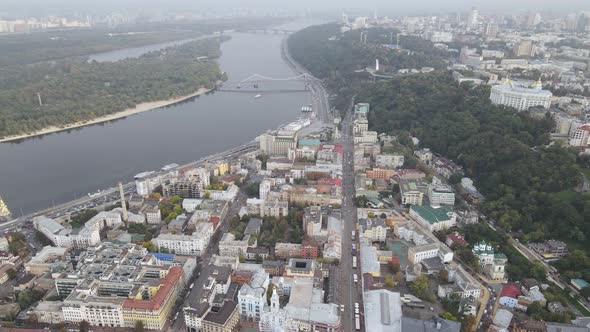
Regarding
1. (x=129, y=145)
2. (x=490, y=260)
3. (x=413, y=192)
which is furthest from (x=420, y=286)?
(x=129, y=145)

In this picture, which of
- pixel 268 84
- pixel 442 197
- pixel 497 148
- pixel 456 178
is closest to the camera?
pixel 442 197

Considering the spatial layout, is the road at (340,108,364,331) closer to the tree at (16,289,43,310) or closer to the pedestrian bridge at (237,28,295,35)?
the tree at (16,289,43,310)

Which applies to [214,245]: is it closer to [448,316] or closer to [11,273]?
[11,273]

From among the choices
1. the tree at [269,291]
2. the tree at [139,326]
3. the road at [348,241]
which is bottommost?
the road at [348,241]

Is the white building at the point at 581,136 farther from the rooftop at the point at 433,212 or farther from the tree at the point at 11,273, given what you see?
the tree at the point at 11,273

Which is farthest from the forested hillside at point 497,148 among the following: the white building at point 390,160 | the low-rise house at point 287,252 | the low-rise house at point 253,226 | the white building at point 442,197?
the low-rise house at point 253,226

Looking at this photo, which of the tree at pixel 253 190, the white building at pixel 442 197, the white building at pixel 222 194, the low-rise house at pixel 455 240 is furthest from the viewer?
the tree at pixel 253 190

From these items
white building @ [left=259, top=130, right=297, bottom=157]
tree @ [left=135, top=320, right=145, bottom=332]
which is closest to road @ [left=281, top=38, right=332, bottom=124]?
white building @ [left=259, top=130, right=297, bottom=157]
